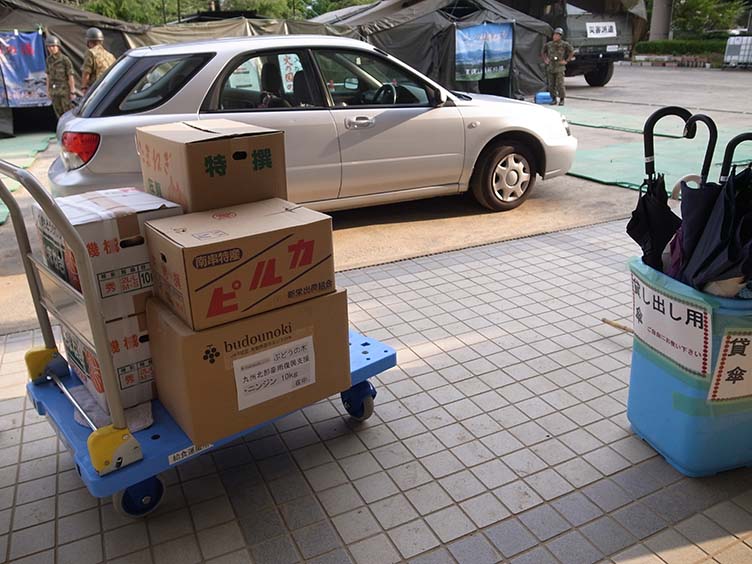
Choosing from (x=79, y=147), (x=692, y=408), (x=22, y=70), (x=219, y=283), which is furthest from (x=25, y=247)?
(x=22, y=70)

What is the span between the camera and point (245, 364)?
2.38 m

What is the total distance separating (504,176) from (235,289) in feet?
15.9

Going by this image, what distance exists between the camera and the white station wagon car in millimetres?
5148

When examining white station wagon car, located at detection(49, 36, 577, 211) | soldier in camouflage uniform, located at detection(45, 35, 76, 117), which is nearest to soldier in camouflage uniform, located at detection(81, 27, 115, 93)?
soldier in camouflage uniform, located at detection(45, 35, 76, 117)

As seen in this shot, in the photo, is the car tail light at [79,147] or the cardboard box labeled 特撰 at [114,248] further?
the car tail light at [79,147]

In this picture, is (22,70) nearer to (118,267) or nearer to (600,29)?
(118,267)

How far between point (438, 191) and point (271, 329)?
4.27 meters

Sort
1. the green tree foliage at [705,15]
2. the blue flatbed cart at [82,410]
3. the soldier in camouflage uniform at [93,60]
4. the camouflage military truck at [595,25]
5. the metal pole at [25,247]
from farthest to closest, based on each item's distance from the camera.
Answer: the green tree foliage at [705,15] → the camouflage military truck at [595,25] → the soldier in camouflage uniform at [93,60] → the metal pole at [25,247] → the blue flatbed cart at [82,410]

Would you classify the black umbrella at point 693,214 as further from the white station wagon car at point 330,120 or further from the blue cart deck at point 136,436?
the white station wagon car at point 330,120

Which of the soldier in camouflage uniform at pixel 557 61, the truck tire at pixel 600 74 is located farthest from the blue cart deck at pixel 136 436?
the truck tire at pixel 600 74

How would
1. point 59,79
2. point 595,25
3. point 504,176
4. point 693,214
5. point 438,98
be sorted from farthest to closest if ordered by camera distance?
point 595,25 → point 59,79 → point 504,176 → point 438,98 → point 693,214

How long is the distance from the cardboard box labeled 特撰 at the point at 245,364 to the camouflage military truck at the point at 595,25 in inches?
640

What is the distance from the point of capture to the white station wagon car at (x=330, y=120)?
5.15 m

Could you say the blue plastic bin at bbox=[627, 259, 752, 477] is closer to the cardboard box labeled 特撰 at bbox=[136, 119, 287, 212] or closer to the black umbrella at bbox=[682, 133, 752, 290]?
the black umbrella at bbox=[682, 133, 752, 290]
